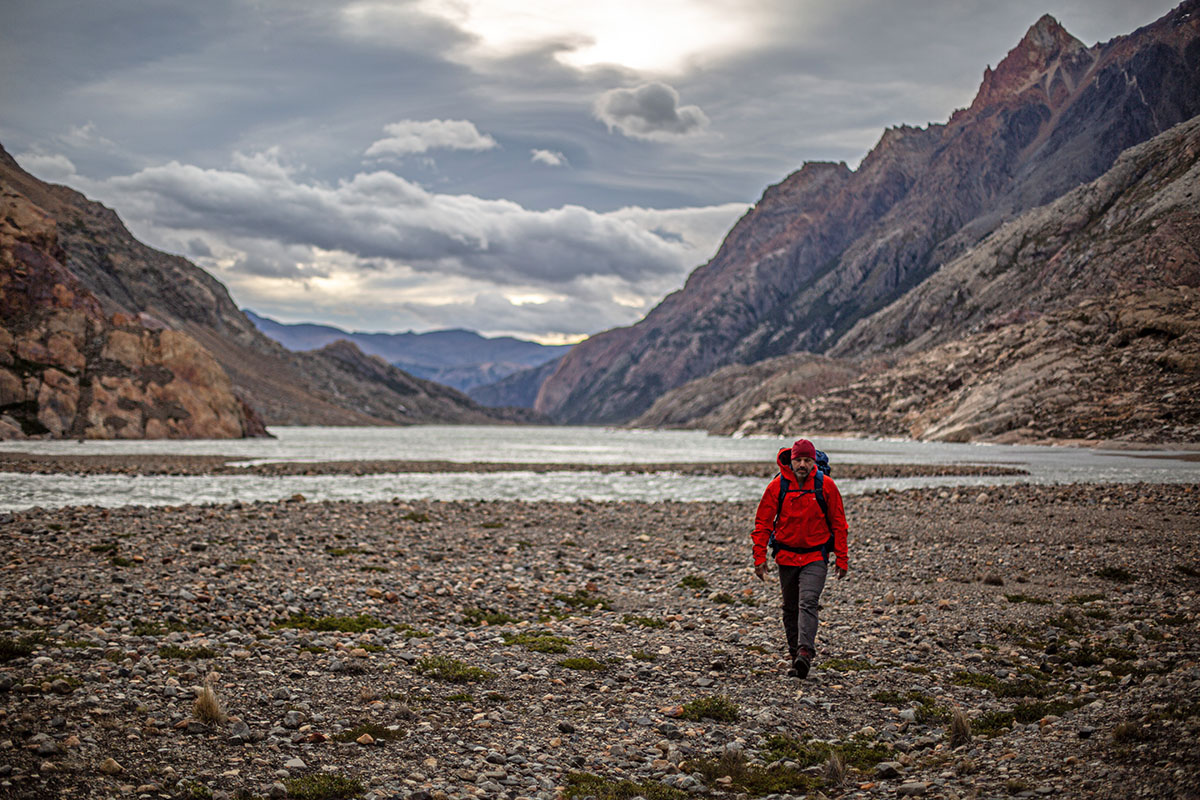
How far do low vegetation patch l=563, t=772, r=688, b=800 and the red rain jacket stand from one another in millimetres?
5103

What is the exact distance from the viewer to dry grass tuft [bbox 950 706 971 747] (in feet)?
34.7

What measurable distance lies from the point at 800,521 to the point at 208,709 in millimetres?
10079

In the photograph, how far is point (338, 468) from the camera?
234ft

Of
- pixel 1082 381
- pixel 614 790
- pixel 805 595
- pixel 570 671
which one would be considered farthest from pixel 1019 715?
pixel 1082 381

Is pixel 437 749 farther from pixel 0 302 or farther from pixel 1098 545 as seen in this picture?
pixel 0 302

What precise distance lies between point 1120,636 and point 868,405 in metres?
188

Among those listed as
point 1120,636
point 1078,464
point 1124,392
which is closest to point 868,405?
point 1124,392

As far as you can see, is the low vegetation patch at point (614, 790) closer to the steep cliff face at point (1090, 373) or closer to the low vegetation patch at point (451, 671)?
the low vegetation patch at point (451, 671)

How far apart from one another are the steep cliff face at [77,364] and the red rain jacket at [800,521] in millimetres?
117056

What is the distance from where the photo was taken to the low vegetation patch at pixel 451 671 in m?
13.5

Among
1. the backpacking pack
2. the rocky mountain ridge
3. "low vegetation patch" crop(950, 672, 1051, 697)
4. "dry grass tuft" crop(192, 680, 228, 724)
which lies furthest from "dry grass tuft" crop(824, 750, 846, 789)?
the rocky mountain ridge

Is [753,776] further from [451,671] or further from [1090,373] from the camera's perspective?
[1090,373]

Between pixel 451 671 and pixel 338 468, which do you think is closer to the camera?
pixel 451 671

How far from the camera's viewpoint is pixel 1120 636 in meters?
15.7
